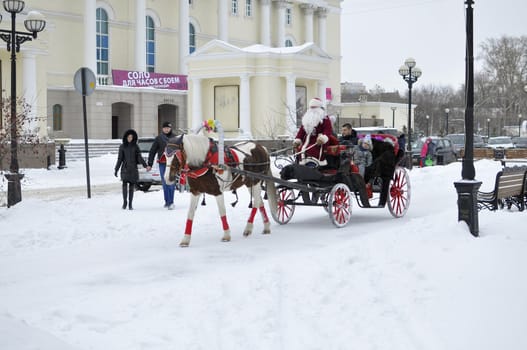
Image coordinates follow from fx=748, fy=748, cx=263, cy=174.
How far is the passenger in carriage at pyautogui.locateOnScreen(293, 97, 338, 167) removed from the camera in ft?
45.0

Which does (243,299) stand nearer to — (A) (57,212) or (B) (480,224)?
(B) (480,224)

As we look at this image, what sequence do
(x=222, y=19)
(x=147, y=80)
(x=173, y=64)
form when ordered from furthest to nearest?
(x=222, y=19) → (x=173, y=64) → (x=147, y=80)

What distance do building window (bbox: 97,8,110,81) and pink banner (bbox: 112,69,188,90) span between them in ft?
11.9

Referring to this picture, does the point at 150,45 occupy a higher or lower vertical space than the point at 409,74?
higher

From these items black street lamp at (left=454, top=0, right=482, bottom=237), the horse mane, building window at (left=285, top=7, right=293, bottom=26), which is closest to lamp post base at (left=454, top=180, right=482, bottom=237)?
black street lamp at (left=454, top=0, right=482, bottom=237)

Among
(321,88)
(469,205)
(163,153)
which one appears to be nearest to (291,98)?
(321,88)

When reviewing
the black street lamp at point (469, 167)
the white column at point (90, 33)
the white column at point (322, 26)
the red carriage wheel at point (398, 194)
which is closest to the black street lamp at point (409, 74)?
the red carriage wheel at point (398, 194)

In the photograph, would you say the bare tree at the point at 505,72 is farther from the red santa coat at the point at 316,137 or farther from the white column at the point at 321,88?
the red santa coat at the point at 316,137

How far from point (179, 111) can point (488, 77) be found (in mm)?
62428

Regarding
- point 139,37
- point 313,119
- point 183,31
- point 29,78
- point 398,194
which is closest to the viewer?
point 313,119

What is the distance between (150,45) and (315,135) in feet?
157

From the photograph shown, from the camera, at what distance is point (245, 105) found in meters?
41.1

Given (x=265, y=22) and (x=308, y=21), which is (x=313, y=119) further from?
(x=308, y=21)

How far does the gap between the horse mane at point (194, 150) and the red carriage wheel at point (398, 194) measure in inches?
A: 188
